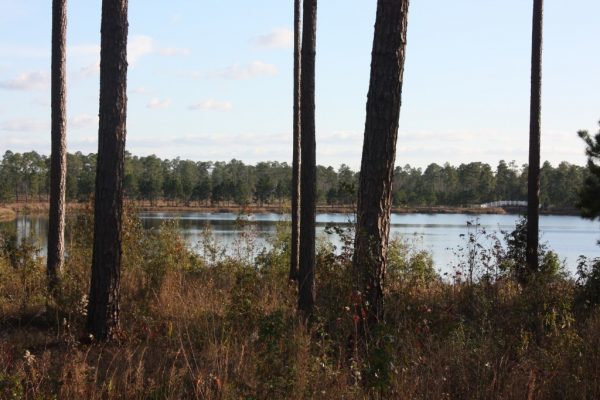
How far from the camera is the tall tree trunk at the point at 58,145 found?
36.8 feet

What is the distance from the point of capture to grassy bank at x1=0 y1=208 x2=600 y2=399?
4.96 metres

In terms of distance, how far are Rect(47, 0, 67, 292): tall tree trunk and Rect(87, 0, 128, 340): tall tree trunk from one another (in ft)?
12.8

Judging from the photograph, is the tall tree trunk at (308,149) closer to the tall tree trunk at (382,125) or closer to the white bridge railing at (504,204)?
the tall tree trunk at (382,125)

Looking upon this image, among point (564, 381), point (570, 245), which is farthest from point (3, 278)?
point (570, 245)

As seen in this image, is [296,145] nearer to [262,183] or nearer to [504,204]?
[262,183]

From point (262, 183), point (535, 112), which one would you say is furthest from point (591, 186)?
point (262, 183)

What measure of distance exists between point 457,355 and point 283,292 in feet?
17.1

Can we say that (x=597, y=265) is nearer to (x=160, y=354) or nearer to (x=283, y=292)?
(x=283, y=292)

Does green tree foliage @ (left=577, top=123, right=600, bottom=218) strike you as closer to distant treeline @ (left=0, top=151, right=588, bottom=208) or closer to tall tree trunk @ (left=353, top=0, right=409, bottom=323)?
tall tree trunk @ (left=353, top=0, right=409, bottom=323)

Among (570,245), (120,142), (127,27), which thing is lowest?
(570,245)

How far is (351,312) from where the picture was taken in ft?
21.5

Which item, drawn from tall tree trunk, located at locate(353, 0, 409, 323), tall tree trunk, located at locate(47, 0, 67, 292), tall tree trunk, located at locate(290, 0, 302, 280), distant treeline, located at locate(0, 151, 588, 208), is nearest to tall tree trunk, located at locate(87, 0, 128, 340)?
tall tree trunk, located at locate(353, 0, 409, 323)

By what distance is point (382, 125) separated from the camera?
23.0 feet

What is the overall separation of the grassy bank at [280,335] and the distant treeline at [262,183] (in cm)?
6826
